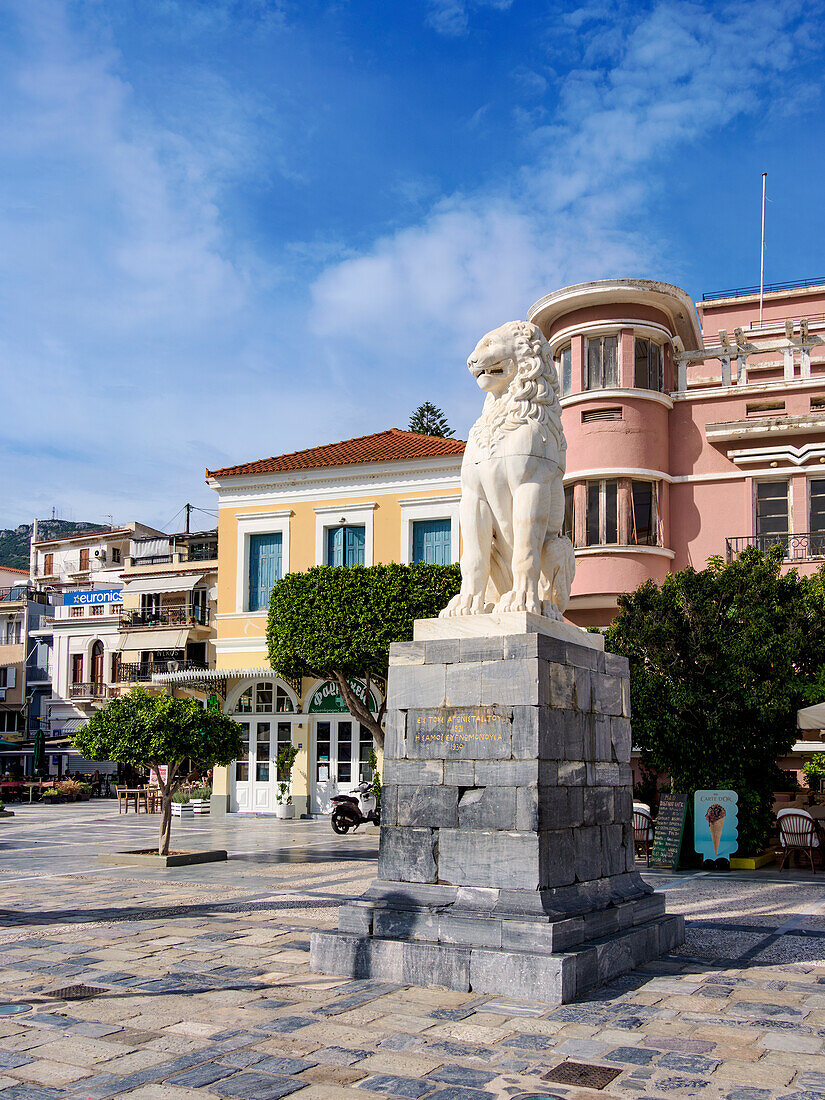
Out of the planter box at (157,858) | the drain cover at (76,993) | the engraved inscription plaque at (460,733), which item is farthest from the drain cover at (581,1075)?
the planter box at (157,858)

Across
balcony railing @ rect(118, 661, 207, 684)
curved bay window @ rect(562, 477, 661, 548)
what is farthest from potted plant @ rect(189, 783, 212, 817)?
curved bay window @ rect(562, 477, 661, 548)

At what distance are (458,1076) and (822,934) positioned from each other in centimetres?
544

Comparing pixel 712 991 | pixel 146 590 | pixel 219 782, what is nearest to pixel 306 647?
pixel 219 782

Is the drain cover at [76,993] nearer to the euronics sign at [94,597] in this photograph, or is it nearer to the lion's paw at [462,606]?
the lion's paw at [462,606]

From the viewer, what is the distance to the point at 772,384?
21.7m

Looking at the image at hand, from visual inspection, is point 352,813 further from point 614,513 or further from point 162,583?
point 162,583

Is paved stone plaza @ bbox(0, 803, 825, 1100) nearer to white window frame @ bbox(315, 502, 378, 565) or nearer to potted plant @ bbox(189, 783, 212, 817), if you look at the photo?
white window frame @ bbox(315, 502, 378, 565)

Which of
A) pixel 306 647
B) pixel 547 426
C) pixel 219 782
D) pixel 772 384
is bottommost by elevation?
pixel 219 782

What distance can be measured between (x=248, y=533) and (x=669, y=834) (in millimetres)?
15482

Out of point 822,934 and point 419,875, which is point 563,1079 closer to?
point 419,875

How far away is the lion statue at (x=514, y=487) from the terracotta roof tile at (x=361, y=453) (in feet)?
52.8

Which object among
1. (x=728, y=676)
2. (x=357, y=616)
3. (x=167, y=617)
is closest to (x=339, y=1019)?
(x=728, y=676)

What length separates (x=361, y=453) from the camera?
26.3 m

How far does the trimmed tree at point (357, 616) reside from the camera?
68.6 feet
